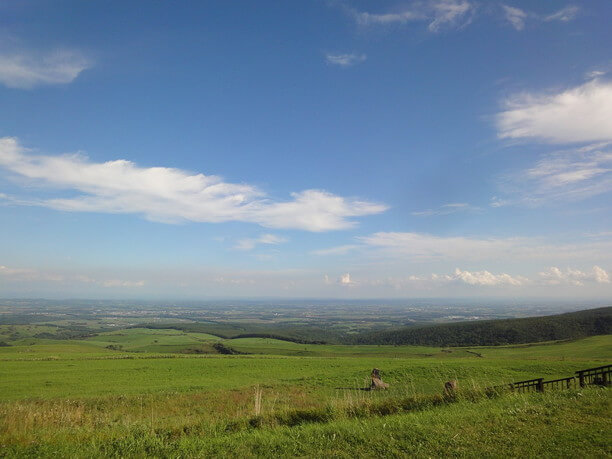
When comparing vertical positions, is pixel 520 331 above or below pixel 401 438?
below

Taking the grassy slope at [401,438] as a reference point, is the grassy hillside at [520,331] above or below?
below

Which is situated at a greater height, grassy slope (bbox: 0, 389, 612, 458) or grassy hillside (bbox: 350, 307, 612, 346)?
grassy slope (bbox: 0, 389, 612, 458)

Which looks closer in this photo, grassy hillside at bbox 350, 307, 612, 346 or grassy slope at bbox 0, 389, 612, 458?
grassy slope at bbox 0, 389, 612, 458

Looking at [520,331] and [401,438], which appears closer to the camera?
[401,438]

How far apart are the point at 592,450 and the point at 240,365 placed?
4079 cm

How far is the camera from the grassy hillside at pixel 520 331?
95.4m

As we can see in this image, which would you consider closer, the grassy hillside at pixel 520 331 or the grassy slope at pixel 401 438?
the grassy slope at pixel 401 438

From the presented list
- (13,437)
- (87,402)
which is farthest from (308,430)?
(87,402)

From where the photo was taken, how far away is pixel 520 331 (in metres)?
100

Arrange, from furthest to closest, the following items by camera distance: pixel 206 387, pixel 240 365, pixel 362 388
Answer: pixel 240 365
pixel 206 387
pixel 362 388

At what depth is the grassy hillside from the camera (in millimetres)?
95438

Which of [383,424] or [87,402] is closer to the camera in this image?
[383,424]

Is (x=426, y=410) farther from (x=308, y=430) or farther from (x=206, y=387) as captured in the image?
(x=206, y=387)

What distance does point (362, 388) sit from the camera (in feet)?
86.0
